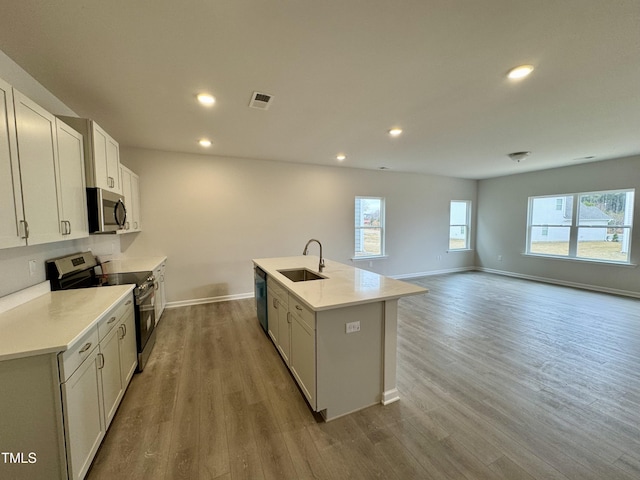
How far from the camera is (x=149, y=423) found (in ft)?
6.25

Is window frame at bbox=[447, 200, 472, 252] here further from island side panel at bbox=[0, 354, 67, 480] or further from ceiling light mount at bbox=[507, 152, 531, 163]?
island side panel at bbox=[0, 354, 67, 480]

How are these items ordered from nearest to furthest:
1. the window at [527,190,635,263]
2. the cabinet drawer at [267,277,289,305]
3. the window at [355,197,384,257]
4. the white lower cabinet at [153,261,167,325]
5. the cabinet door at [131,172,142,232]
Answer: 1. the cabinet drawer at [267,277,289,305]
2. the white lower cabinet at [153,261,167,325]
3. the cabinet door at [131,172,142,232]
4. the window at [527,190,635,263]
5. the window at [355,197,384,257]

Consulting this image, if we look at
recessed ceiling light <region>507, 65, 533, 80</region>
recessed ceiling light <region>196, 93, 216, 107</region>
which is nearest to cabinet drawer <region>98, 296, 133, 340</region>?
recessed ceiling light <region>196, 93, 216, 107</region>

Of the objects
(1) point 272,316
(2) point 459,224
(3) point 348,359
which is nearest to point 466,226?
(2) point 459,224

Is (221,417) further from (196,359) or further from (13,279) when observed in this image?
(13,279)

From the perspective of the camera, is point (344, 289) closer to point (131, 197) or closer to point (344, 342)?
point (344, 342)

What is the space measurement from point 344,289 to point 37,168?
2.31 meters

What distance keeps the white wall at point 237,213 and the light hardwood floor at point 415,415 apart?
58.8 inches

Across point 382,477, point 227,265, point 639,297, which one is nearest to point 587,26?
point 382,477

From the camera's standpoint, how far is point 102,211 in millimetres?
2441

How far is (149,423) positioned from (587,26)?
3947mm

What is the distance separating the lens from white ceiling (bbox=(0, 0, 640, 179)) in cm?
150

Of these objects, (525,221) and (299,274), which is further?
(525,221)

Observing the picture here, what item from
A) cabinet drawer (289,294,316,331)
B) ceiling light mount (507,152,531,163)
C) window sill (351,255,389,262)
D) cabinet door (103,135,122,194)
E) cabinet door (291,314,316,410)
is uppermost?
ceiling light mount (507,152,531,163)
